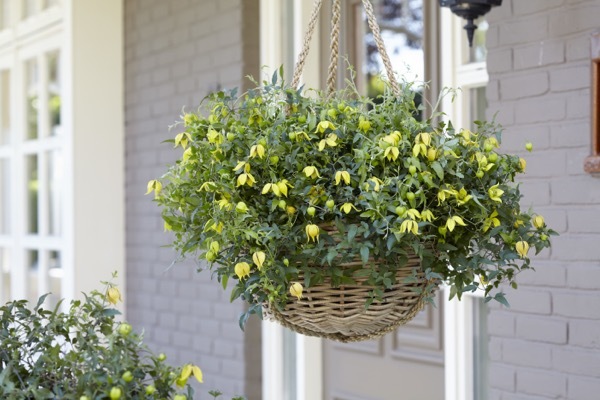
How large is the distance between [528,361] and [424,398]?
732 mm

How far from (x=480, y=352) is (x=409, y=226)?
1.44 metres

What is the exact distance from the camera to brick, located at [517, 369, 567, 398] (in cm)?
236

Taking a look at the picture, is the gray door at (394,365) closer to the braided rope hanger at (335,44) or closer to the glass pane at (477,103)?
the glass pane at (477,103)

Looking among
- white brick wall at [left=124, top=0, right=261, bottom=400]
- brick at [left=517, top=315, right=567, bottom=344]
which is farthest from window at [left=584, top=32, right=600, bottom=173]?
white brick wall at [left=124, top=0, right=261, bottom=400]

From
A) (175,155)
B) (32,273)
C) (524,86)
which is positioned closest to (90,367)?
(524,86)

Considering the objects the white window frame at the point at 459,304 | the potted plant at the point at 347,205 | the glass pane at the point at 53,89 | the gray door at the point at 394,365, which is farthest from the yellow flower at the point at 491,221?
the glass pane at the point at 53,89

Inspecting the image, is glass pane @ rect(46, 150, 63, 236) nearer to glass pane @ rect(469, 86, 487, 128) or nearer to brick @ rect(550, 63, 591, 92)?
glass pane @ rect(469, 86, 487, 128)

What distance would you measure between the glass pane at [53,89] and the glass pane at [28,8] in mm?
318

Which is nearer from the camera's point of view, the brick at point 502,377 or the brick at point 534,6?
the brick at point 534,6

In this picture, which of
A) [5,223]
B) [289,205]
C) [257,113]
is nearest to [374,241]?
[289,205]

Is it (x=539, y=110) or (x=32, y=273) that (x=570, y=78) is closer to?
(x=539, y=110)

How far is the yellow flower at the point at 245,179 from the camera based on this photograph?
1.55m

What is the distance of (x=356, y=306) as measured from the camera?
5.12 ft

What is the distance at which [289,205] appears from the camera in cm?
157
